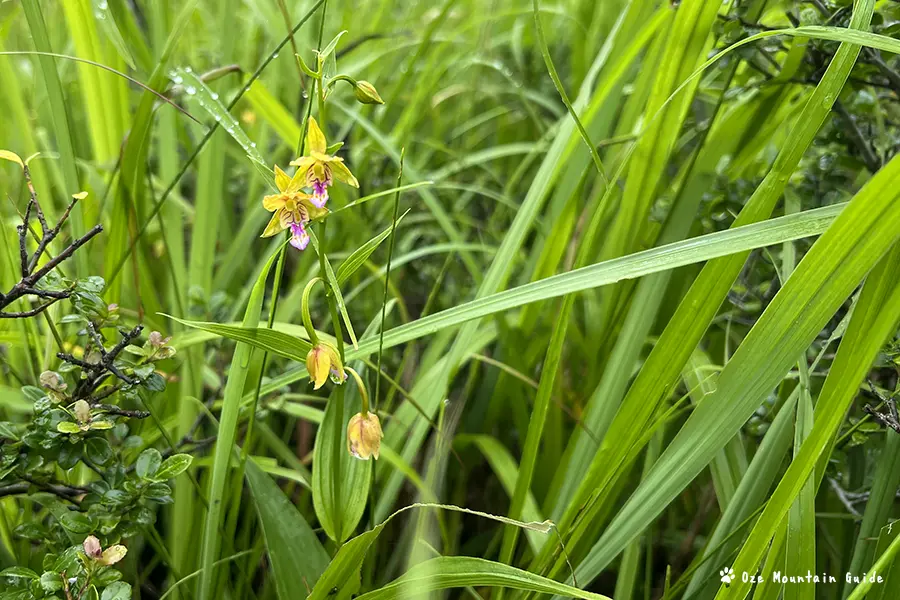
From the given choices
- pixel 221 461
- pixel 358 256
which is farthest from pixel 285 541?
pixel 358 256

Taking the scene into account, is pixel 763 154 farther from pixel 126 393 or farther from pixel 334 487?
pixel 126 393

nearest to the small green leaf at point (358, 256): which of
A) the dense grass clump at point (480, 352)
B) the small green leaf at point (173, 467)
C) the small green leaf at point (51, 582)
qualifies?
the dense grass clump at point (480, 352)

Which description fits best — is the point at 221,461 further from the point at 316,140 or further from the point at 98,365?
the point at 316,140

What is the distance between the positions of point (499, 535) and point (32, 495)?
1.85 feet

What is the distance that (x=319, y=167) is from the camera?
21.6 inches

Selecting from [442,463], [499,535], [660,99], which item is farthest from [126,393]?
[660,99]

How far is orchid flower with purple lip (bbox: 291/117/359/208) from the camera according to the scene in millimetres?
540

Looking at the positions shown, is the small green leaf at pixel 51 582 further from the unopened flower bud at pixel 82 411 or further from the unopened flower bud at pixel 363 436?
the unopened flower bud at pixel 363 436

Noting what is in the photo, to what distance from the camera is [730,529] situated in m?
0.72

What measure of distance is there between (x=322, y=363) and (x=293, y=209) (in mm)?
127

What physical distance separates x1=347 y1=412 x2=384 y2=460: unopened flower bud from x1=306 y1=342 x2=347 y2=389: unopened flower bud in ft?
0.14

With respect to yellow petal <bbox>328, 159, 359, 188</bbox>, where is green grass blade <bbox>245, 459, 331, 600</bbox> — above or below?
below

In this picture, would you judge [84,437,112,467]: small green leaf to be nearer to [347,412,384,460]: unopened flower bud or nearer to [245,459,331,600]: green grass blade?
[245,459,331,600]: green grass blade

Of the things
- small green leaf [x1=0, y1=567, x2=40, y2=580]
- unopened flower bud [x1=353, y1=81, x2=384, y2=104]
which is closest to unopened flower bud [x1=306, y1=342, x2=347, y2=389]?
unopened flower bud [x1=353, y1=81, x2=384, y2=104]
